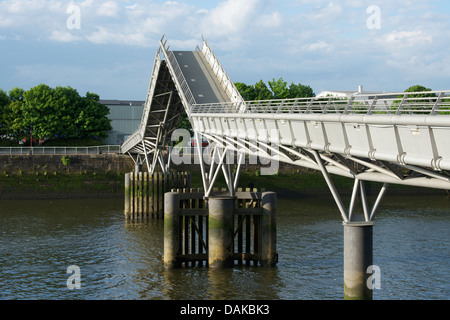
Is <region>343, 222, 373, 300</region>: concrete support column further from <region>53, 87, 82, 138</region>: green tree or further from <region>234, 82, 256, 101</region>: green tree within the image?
<region>234, 82, 256, 101</region>: green tree

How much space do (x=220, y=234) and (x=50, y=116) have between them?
58240mm

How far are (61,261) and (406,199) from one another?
Result: 4349 cm

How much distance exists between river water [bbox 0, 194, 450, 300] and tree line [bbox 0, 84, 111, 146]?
1313 inches

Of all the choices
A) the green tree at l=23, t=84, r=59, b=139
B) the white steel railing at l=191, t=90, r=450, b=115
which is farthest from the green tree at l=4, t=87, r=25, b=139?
the white steel railing at l=191, t=90, r=450, b=115

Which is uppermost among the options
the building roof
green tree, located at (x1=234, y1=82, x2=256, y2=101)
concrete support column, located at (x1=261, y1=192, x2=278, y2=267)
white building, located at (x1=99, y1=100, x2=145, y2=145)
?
the building roof

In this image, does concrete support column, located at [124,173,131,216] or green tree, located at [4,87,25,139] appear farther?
green tree, located at [4,87,25,139]

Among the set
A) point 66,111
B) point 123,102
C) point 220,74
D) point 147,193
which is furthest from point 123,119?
point 220,74

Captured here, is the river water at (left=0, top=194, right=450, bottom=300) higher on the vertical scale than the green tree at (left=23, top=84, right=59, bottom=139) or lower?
lower

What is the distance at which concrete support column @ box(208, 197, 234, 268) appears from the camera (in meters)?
29.2

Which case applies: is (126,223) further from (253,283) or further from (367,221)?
(367,221)

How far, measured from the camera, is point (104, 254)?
33500 millimetres

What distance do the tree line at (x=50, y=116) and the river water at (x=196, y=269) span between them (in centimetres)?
3335

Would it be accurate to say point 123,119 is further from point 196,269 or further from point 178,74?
point 196,269

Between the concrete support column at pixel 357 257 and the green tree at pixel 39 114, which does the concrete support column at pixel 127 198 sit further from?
the green tree at pixel 39 114
